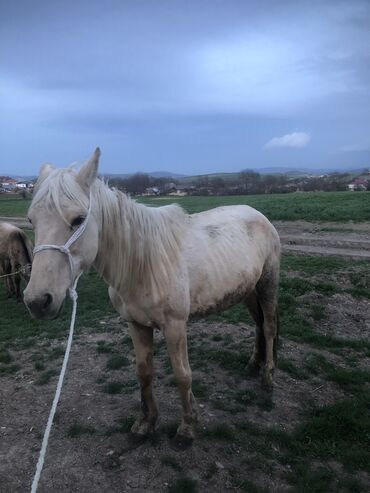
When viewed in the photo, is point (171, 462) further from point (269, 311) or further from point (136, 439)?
point (269, 311)

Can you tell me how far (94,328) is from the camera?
5.89 meters

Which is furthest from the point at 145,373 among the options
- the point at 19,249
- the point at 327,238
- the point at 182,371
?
the point at 327,238

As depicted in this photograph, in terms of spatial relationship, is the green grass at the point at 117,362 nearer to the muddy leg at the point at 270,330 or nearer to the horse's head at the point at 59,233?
the muddy leg at the point at 270,330

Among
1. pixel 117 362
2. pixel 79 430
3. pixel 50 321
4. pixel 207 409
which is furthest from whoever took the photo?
pixel 50 321

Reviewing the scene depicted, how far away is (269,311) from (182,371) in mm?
1576

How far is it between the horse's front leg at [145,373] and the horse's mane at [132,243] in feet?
1.77

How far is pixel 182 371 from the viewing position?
308cm

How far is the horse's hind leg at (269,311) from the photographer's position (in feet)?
13.7

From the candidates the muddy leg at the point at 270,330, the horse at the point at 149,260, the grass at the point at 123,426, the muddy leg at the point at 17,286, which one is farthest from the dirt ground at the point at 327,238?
the grass at the point at 123,426

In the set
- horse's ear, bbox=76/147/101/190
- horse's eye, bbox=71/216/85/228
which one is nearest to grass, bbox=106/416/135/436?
horse's eye, bbox=71/216/85/228

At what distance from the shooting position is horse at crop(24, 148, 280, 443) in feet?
7.13

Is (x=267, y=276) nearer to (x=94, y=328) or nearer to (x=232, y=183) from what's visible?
(x=94, y=328)

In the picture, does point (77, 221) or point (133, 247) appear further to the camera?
point (133, 247)

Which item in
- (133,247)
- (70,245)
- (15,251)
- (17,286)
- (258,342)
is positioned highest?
(70,245)
